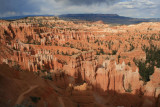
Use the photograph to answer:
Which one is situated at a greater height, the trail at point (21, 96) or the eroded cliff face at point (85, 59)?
the trail at point (21, 96)

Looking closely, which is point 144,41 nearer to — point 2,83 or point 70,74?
point 70,74

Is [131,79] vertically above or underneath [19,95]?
underneath

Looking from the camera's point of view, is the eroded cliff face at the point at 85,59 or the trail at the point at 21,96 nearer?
the trail at the point at 21,96

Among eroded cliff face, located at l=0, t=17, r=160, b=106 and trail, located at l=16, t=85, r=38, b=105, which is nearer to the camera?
trail, located at l=16, t=85, r=38, b=105

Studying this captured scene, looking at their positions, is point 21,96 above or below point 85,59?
above

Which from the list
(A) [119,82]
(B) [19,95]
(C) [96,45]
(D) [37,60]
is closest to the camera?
(B) [19,95]

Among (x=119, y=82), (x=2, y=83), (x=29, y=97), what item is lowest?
(x=119, y=82)

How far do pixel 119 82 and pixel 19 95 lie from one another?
1233 centimetres

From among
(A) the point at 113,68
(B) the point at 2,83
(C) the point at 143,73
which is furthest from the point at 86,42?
(B) the point at 2,83

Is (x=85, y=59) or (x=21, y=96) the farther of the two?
(x=85, y=59)

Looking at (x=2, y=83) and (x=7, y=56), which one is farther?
(x=7, y=56)

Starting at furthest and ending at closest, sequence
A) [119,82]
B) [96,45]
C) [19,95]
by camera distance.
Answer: [96,45], [119,82], [19,95]

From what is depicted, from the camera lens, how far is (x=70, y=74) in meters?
17.2

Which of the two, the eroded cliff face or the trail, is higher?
the trail
